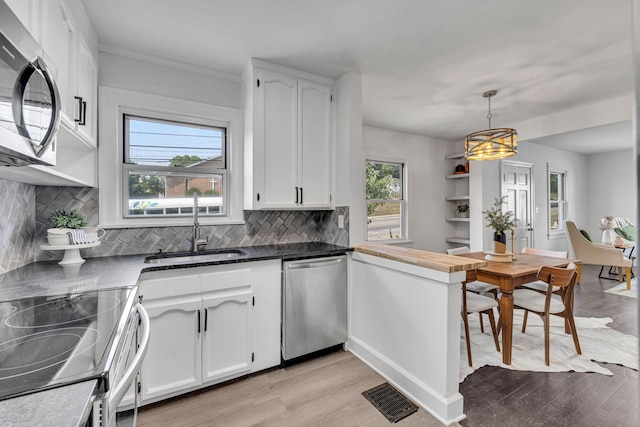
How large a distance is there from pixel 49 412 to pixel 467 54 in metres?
3.02

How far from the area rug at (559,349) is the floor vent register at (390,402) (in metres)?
0.55

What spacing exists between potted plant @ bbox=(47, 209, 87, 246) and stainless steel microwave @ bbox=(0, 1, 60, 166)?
0.96 m

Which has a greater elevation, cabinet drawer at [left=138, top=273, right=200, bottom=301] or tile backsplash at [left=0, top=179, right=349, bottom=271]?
Answer: tile backsplash at [left=0, top=179, right=349, bottom=271]

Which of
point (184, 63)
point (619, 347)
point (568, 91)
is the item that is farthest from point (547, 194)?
point (184, 63)

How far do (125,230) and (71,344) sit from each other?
177 cm

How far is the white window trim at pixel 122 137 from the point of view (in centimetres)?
223

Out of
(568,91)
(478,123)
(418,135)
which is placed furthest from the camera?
(418,135)

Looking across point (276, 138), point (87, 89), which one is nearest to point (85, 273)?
point (87, 89)

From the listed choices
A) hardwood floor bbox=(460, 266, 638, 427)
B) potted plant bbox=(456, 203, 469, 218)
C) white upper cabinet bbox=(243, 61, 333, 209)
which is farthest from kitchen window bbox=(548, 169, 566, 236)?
white upper cabinet bbox=(243, 61, 333, 209)

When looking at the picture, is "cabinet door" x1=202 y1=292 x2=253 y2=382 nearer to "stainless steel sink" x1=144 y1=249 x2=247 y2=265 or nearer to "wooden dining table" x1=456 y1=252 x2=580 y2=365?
"stainless steel sink" x1=144 y1=249 x2=247 y2=265

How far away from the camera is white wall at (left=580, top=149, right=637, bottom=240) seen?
20.5ft

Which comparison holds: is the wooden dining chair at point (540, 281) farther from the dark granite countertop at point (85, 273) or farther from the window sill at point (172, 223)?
the window sill at point (172, 223)

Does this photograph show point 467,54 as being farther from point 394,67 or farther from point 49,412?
point 49,412

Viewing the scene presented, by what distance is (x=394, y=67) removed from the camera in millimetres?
2578
